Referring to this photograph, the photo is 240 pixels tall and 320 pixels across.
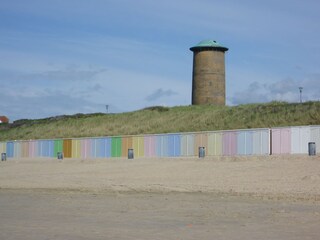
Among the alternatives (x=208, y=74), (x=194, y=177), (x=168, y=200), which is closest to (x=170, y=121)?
(x=208, y=74)

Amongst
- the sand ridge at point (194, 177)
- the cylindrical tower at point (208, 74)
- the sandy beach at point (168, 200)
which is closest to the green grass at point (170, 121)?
the cylindrical tower at point (208, 74)

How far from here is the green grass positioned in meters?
37.7

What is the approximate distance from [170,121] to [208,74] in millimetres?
13015

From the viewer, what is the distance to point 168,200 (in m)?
17.0

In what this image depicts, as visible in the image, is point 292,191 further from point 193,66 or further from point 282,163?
point 193,66

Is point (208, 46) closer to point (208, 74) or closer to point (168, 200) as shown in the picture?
point (208, 74)

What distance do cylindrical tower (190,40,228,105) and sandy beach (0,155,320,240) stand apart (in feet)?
95.7

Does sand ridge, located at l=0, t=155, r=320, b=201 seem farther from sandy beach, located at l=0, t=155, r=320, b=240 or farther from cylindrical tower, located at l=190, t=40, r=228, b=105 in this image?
cylindrical tower, located at l=190, t=40, r=228, b=105

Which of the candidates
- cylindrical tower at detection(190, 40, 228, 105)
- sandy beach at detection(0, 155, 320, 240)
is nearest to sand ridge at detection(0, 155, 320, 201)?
sandy beach at detection(0, 155, 320, 240)

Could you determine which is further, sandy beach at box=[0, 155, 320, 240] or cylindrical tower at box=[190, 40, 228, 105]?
cylindrical tower at box=[190, 40, 228, 105]

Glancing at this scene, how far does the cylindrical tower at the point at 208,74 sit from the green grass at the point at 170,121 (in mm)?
4702

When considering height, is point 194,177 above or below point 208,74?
below

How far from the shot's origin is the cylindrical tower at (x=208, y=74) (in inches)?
2259

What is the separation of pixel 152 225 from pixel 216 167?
36.7 ft
